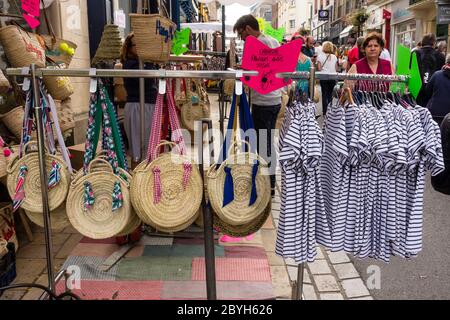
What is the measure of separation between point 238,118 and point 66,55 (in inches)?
110

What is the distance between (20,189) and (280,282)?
2030 mm

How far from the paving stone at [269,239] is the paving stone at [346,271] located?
0.60 metres

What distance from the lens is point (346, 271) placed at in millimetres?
3672

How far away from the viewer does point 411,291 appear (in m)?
3.34

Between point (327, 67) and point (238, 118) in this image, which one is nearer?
point (238, 118)

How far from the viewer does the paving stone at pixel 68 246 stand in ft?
12.6

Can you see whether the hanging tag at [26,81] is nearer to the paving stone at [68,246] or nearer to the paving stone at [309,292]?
the paving stone at [68,246]

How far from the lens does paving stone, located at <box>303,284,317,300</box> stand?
10.5ft

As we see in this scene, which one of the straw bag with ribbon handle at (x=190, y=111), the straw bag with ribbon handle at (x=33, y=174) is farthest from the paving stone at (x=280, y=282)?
the straw bag with ribbon handle at (x=190, y=111)

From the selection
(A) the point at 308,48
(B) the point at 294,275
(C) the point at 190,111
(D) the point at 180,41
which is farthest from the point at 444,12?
(B) the point at 294,275

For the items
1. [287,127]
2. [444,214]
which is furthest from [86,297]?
[444,214]

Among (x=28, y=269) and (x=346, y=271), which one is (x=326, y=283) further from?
(x=28, y=269)

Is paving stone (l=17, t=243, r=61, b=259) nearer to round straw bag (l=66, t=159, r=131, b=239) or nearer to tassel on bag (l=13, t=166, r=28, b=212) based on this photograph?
tassel on bag (l=13, t=166, r=28, b=212)
